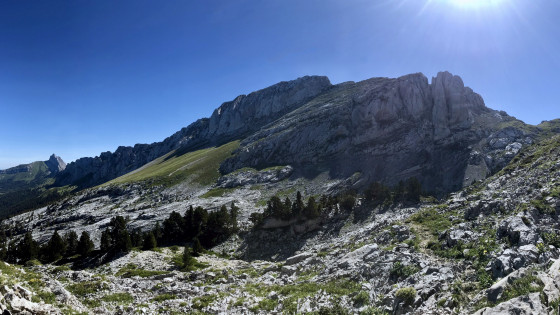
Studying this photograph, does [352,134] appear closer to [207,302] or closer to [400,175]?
[400,175]

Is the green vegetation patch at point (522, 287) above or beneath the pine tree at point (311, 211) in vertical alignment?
above

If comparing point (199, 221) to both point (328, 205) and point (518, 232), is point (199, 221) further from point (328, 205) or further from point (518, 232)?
point (518, 232)

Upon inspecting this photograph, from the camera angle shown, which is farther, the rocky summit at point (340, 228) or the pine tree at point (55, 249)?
the pine tree at point (55, 249)

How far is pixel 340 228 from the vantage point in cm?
6156

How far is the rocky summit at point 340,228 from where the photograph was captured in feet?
62.1

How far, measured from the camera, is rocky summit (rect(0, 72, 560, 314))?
1892cm

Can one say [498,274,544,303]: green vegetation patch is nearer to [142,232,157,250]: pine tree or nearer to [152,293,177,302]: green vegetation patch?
[152,293,177,302]: green vegetation patch

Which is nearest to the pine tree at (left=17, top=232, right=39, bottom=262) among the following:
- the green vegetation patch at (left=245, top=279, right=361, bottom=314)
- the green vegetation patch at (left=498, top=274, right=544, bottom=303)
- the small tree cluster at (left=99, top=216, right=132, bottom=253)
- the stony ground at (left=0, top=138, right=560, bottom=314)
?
the small tree cluster at (left=99, top=216, right=132, bottom=253)

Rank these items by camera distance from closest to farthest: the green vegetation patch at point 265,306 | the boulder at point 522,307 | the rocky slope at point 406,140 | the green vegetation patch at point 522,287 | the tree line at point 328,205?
the boulder at point 522,307 < the green vegetation patch at point 522,287 < the green vegetation patch at point 265,306 < the tree line at point 328,205 < the rocky slope at point 406,140

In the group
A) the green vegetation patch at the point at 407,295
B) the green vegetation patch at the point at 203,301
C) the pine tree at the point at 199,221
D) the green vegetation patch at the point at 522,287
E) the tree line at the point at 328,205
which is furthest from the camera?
the pine tree at the point at 199,221

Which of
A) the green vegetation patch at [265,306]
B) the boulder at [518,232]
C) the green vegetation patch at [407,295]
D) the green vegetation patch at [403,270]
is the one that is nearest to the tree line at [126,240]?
the green vegetation patch at [265,306]

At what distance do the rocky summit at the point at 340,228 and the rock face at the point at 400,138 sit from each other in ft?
2.09

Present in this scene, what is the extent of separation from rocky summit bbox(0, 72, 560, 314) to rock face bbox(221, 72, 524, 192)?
64cm

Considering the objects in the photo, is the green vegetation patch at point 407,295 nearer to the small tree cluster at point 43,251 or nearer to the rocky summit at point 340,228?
the rocky summit at point 340,228
